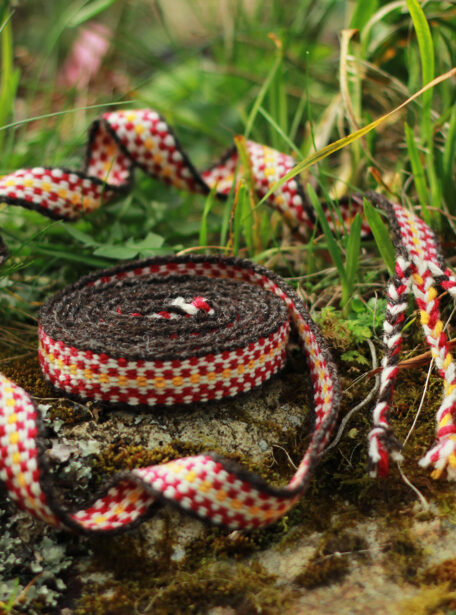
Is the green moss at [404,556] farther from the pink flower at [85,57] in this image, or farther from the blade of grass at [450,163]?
the pink flower at [85,57]

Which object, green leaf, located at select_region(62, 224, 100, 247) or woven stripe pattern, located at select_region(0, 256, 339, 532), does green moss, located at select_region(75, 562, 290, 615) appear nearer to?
woven stripe pattern, located at select_region(0, 256, 339, 532)

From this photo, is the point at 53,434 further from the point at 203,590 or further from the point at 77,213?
the point at 77,213

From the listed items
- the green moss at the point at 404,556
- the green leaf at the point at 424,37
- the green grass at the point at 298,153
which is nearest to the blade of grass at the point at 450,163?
the green grass at the point at 298,153

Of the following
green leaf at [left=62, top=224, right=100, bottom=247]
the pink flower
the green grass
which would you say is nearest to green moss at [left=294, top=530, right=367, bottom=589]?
the green grass

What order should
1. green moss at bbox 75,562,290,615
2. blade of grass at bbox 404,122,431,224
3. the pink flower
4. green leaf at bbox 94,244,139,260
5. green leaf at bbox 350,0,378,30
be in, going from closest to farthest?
green moss at bbox 75,562,290,615 < blade of grass at bbox 404,122,431,224 < green leaf at bbox 94,244,139,260 < green leaf at bbox 350,0,378,30 < the pink flower

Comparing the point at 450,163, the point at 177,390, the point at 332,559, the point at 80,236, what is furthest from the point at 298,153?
the point at 332,559

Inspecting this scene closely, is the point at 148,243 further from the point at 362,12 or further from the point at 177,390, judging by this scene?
the point at 362,12
